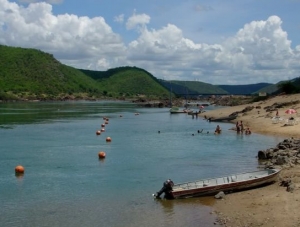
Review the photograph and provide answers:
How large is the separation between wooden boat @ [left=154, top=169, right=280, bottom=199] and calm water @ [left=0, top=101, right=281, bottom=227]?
0.66 m

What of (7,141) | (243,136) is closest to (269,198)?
(243,136)

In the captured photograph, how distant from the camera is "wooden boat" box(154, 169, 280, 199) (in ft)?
88.4

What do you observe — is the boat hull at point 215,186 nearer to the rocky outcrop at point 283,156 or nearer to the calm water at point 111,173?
the calm water at point 111,173

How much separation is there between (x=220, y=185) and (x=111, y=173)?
1181 cm

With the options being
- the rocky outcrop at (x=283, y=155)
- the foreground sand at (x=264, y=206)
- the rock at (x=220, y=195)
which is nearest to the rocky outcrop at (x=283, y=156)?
the rocky outcrop at (x=283, y=155)

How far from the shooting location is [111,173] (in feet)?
120

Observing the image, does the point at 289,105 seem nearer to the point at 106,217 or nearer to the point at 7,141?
the point at 7,141

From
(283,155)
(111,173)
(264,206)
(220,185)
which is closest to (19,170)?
(111,173)

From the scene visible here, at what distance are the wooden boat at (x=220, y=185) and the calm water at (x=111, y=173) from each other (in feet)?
2.16

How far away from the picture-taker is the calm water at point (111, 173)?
2419cm

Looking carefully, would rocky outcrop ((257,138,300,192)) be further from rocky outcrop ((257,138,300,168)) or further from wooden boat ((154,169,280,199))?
wooden boat ((154,169,280,199))

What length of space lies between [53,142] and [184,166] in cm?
2426

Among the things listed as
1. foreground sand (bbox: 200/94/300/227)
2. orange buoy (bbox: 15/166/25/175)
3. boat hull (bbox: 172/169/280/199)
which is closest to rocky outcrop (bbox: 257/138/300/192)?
boat hull (bbox: 172/169/280/199)

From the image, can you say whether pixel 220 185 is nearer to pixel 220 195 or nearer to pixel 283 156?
pixel 220 195
